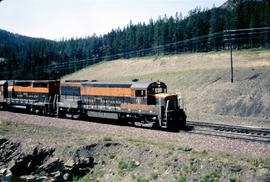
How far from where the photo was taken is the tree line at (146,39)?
96812 millimetres

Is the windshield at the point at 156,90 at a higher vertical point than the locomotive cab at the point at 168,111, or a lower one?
higher

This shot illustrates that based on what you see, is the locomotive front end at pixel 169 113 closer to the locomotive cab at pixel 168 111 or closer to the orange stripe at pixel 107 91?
the locomotive cab at pixel 168 111

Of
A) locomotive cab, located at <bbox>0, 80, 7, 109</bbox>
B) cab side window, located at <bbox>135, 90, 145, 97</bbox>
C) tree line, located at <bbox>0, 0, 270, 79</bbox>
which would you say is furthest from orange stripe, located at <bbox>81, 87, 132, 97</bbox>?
tree line, located at <bbox>0, 0, 270, 79</bbox>

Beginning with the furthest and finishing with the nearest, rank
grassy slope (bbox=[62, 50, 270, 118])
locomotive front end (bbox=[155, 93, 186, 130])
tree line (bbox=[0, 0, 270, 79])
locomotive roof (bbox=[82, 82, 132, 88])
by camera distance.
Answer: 1. tree line (bbox=[0, 0, 270, 79])
2. grassy slope (bbox=[62, 50, 270, 118])
3. locomotive roof (bbox=[82, 82, 132, 88])
4. locomotive front end (bbox=[155, 93, 186, 130])

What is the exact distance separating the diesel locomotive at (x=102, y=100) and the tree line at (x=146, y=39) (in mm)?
60237

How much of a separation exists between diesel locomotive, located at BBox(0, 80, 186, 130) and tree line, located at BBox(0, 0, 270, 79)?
60237mm

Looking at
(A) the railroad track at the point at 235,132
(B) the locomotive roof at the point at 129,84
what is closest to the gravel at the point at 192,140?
(A) the railroad track at the point at 235,132

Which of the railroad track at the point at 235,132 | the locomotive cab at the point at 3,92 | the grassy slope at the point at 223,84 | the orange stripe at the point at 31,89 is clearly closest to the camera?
the railroad track at the point at 235,132

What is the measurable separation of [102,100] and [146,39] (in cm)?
9846

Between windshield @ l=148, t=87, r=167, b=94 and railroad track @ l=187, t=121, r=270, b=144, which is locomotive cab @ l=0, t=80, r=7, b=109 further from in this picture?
railroad track @ l=187, t=121, r=270, b=144

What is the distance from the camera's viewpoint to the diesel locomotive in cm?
2809

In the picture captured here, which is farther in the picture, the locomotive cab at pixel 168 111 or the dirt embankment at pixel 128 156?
the locomotive cab at pixel 168 111

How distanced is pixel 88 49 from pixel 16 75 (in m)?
40.9

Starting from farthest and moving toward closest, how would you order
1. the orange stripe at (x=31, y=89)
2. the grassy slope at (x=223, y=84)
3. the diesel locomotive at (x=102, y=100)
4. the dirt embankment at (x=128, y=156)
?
the orange stripe at (x=31, y=89)
the grassy slope at (x=223, y=84)
the diesel locomotive at (x=102, y=100)
the dirt embankment at (x=128, y=156)
